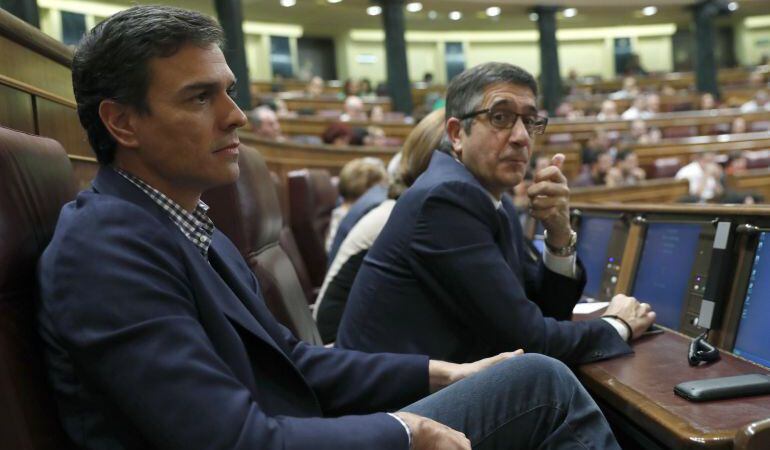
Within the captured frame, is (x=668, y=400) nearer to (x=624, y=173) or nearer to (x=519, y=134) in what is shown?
(x=519, y=134)

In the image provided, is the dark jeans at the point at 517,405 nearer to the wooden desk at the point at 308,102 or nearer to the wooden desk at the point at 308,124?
the wooden desk at the point at 308,124

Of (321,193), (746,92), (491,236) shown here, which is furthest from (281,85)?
(491,236)

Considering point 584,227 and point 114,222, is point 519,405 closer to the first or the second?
point 114,222

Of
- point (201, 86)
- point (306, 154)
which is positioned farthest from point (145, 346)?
point (306, 154)

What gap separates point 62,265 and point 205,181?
15cm

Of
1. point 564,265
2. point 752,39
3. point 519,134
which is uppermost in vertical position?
point 752,39

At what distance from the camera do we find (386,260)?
97 centimetres

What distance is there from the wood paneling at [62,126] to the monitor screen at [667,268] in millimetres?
841

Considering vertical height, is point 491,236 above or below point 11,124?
below

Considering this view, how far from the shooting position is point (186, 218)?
23.8 inches

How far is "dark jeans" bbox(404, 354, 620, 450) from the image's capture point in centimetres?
68

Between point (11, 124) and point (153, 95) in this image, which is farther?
point (11, 124)

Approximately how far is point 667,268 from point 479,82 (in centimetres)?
41

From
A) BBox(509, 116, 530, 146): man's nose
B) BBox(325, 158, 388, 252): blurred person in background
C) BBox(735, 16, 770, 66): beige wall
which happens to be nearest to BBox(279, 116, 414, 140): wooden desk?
BBox(325, 158, 388, 252): blurred person in background
